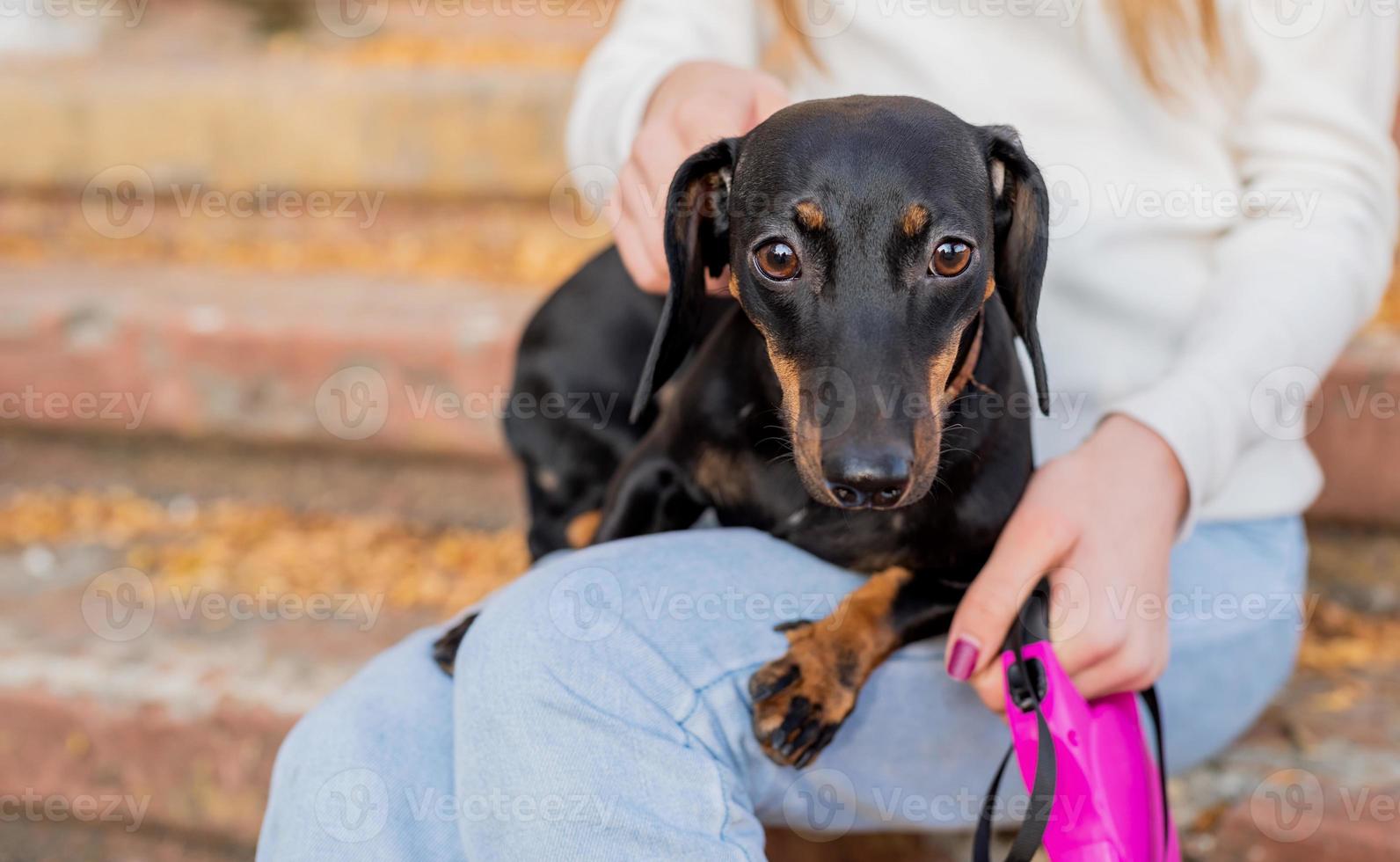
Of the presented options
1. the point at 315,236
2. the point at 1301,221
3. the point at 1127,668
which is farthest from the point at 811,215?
the point at 315,236

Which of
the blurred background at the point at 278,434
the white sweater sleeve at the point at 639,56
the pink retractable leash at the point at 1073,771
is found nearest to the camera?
the pink retractable leash at the point at 1073,771

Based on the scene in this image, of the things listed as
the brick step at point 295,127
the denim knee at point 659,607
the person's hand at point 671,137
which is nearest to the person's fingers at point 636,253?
the person's hand at point 671,137

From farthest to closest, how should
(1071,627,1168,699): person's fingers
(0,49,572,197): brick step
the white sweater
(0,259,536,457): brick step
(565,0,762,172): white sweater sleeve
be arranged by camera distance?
(0,49,572,197): brick step, (0,259,536,457): brick step, (565,0,762,172): white sweater sleeve, the white sweater, (1071,627,1168,699): person's fingers

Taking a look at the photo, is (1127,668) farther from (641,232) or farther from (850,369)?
(641,232)

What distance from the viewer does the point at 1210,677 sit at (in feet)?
5.32

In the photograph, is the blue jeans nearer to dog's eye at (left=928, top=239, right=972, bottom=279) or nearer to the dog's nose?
the dog's nose

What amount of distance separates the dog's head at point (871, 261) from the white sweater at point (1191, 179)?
0.41 m

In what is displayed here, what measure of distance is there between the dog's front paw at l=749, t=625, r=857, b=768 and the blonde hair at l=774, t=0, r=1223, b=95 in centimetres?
98

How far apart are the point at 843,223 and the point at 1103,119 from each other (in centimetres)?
→ 73

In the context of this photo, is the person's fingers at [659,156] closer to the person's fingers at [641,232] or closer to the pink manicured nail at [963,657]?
the person's fingers at [641,232]

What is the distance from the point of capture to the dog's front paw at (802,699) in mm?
1340

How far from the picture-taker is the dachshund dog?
123cm

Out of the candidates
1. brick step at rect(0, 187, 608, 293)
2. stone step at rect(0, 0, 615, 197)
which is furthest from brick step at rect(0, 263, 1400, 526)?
stone step at rect(0, 0, 615, 197)

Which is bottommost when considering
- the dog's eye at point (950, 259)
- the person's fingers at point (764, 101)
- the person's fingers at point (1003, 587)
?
the person's fingers at point (1003, 587)
